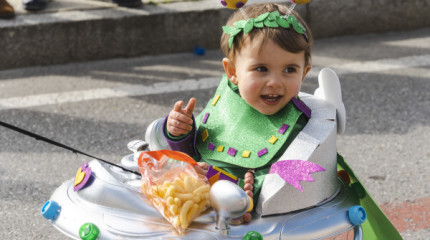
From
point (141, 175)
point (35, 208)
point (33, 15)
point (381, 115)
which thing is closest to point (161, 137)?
point (141, 175)

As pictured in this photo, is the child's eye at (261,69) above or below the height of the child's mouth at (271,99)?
above

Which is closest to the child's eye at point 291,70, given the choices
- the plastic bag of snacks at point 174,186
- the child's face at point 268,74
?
the child's face at point 268,74

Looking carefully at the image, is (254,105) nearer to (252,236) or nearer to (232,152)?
(232,152)

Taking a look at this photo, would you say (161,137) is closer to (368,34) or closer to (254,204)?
(254,204)

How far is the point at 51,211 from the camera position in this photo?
2.01 meters

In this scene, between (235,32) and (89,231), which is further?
(235,32)

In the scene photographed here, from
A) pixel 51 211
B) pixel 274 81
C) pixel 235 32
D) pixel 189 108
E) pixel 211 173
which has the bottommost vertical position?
pixel 51 211

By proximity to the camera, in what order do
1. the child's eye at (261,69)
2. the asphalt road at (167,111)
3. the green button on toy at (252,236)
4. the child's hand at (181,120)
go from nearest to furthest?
the green button on toy at (252,236), the child's eye at (261,69), the child's hand at (181,120), the asphalt road at (167,111)

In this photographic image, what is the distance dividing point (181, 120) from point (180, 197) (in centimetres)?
39

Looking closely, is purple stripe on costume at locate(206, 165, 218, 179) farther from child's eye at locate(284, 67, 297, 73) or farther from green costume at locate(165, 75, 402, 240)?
child's eye at locate(284, 67, 297, 73)

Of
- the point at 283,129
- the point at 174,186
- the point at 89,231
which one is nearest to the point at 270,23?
the point at 283,129

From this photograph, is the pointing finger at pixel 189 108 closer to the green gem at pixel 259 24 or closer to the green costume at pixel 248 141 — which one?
the green costume at pixel 248 141

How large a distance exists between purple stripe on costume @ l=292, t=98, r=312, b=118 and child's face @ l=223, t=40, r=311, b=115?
2cm

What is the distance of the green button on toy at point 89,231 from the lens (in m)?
1.87
